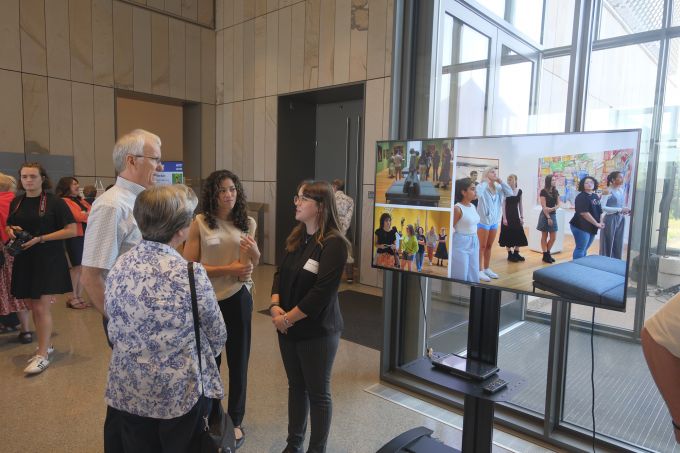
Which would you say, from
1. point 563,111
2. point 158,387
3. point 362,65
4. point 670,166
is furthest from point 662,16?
point 362,65

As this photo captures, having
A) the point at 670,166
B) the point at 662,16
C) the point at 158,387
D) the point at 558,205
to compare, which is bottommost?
the point at 158,387

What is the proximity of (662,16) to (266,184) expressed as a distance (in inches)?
252

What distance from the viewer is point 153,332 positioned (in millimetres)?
1462

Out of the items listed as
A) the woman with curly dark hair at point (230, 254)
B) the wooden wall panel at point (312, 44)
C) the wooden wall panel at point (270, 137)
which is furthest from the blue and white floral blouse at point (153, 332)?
the wooden wall panel at point (270, 137)

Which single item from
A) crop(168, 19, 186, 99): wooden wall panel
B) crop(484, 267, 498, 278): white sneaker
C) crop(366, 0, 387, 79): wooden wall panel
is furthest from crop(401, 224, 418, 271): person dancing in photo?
crop(168, 19, 186, 99): wooden wall panel

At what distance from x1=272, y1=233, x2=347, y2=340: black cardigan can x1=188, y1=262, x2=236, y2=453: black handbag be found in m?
0.58

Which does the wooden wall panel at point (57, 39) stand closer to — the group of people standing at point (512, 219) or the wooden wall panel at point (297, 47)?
the wooden wall panel at point (297, 47)

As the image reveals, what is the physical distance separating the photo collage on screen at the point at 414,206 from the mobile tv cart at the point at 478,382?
0.25m

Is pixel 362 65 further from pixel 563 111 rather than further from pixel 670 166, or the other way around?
pixel 670 166

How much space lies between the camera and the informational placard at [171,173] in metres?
8.30

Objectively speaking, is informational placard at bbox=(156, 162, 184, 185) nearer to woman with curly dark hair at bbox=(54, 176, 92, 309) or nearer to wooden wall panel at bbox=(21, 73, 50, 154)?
wooden wall panel at bbox=(21, 73, 50, 154)

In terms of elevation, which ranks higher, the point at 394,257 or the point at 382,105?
the point at 382,105

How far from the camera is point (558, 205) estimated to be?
6.32 feet

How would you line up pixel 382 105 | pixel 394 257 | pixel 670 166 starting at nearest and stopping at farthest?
1. pixel 670 166
2. pixel 394 257
3. pixel 382 105
